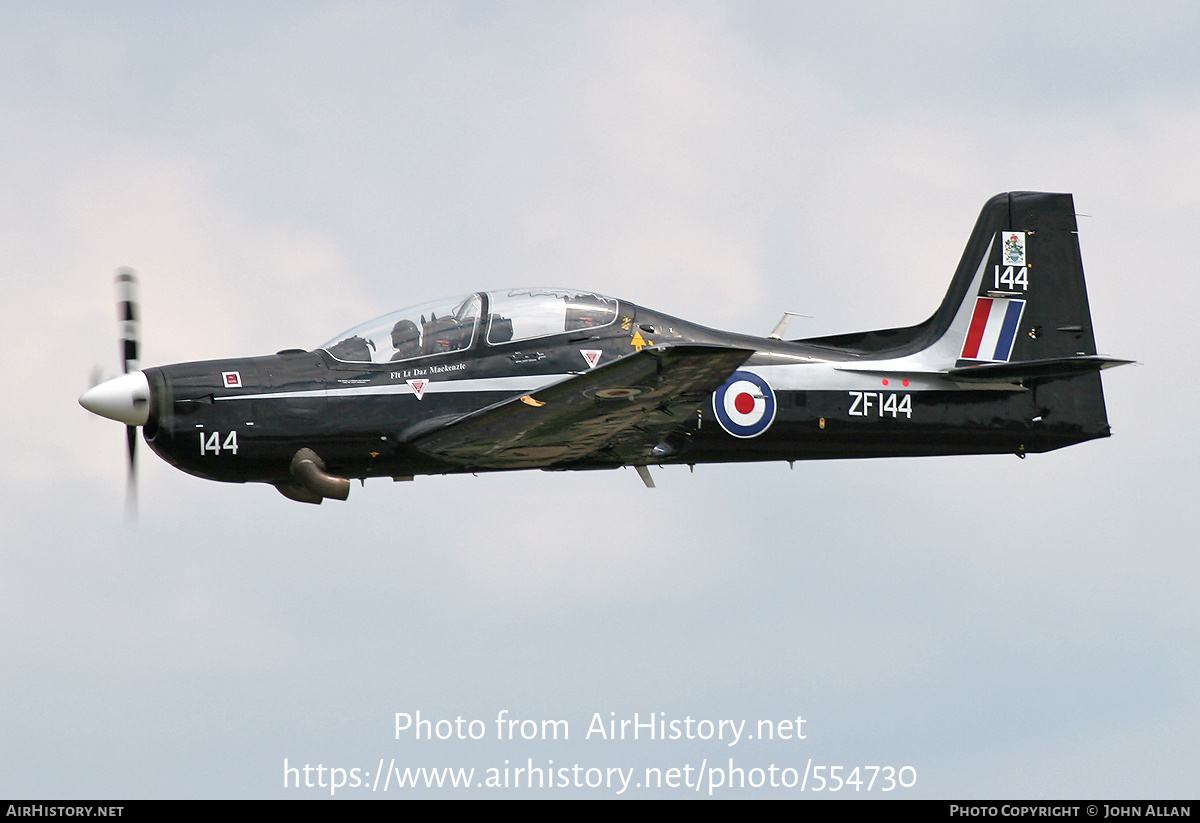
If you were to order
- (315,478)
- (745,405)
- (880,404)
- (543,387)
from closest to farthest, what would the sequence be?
(543,387) < (315,478) < (745,405) < (880,404)

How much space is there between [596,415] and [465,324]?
1.93m

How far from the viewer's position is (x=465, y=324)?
16.2 meters

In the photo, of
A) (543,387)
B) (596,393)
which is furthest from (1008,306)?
(543,387)

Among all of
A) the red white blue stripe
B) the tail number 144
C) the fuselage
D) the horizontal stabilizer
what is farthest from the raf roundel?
the red white blue stripe

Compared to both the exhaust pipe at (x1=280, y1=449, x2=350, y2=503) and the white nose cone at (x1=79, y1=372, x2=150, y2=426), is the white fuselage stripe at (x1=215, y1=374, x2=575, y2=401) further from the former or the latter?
the white nose cone at (x1=79, y1=372, x2=150, y2=426)

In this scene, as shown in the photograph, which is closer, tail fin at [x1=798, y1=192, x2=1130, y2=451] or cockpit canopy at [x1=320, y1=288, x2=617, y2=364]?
cockpit canopy at [x1=320, y1=288, x2=617, y2=364]

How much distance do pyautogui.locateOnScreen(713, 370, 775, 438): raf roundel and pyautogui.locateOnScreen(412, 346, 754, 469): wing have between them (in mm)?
→ 680

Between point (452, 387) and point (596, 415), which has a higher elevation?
point (452, 387)

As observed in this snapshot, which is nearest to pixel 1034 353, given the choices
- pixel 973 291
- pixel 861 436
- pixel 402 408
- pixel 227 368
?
pixel 973 291

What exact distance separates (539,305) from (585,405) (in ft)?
6.20

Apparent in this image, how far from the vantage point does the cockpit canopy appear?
16.1m

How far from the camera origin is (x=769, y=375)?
1695 centimetres

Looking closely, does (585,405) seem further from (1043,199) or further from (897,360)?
(1043,199)

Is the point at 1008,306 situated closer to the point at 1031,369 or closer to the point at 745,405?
the point at 1031,369
